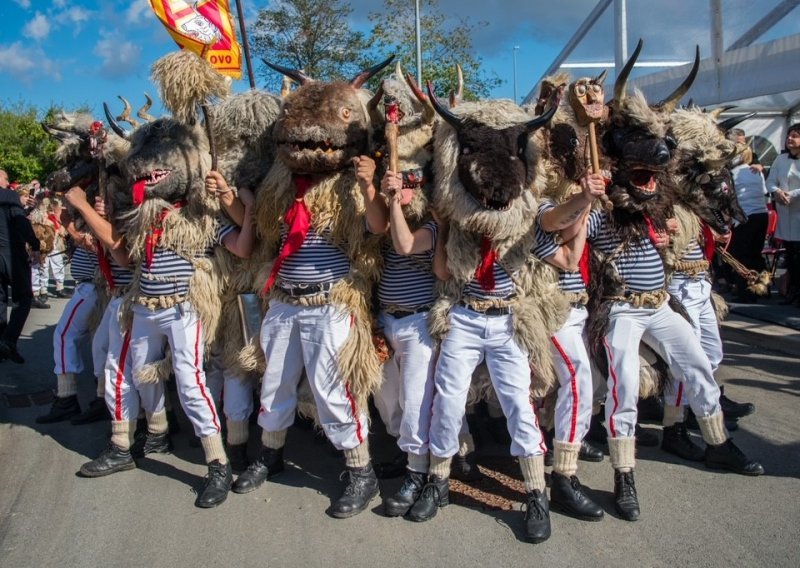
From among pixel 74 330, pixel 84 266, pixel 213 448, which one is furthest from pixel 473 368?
pixel 84 266

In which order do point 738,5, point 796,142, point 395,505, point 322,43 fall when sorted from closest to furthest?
point 395,505 < point 796,142 < point 738,5 < point 322,43

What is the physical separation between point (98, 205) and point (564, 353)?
2.73m

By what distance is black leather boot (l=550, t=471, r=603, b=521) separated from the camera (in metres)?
3.21

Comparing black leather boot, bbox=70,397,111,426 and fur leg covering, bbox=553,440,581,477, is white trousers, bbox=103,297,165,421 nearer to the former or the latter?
black leather boot, bbox=70,397,111,426

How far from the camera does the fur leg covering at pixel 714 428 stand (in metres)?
3.61

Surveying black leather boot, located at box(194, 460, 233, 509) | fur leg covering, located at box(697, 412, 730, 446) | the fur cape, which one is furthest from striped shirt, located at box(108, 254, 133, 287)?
fur leg covering, located at box(697, 412, 730, 446)

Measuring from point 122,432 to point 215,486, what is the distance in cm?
74

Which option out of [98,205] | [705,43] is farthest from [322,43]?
[98,205]

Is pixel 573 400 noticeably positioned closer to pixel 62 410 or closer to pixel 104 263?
pixel 104 263

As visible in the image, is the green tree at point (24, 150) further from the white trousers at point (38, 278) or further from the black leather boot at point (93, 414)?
the black leather boot at point (93, 414)

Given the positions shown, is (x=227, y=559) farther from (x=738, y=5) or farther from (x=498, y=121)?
(x=738, y=5)

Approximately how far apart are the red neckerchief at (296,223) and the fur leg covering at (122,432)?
127 centimetres

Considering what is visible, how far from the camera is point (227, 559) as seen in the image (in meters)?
3.00

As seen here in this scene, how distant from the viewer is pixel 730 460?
3623mm
